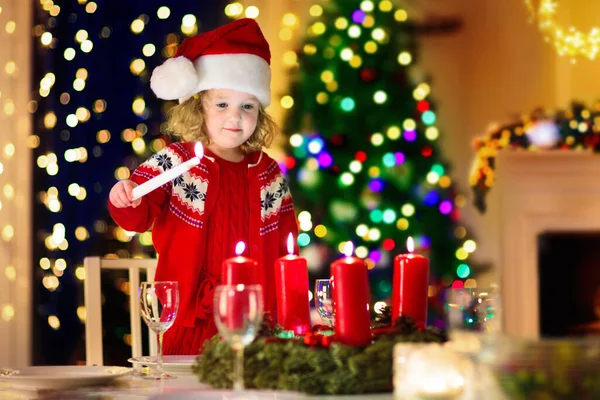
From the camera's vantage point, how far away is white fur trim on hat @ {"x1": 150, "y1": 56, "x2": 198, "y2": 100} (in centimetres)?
229

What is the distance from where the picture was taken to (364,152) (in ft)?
13.3

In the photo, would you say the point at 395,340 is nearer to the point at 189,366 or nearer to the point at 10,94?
the point at 189,366

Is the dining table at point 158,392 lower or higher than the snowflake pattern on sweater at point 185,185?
lower

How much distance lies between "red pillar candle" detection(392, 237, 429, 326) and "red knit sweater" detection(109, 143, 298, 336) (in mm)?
776

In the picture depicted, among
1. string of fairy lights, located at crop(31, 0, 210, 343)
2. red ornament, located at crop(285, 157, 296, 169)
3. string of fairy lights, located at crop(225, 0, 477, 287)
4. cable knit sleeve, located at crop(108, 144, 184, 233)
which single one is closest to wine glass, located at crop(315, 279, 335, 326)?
cable knit sleeve, located at crop(108, 144, 184, 233)

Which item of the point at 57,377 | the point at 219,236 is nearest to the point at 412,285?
the point at 57,377

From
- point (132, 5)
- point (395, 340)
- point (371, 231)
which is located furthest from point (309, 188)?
point (395, 340)

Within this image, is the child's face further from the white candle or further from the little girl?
the white candle

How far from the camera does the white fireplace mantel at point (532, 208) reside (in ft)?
15.7

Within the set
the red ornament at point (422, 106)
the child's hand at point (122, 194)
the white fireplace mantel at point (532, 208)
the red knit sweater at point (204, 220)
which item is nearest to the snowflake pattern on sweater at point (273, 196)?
the red knit sweater at point (204, 220)

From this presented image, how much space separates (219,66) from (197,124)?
164mm

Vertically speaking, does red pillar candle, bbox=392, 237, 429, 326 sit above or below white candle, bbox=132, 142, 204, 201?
below

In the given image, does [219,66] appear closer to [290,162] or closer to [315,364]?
[315,364]

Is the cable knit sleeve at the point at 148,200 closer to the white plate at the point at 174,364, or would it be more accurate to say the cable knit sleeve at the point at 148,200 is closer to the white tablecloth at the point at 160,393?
the white plate at the point at 174,364
